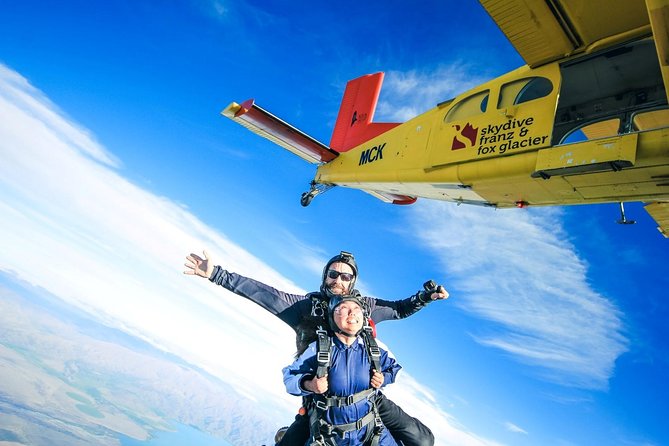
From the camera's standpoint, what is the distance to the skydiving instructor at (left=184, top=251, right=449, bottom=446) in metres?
3.14

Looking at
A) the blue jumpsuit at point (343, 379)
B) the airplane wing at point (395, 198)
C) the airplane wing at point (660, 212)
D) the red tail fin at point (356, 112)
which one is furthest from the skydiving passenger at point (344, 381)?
the red tail fin at point (356, 112)

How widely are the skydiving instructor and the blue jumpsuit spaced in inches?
8.5

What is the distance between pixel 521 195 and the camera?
627cm

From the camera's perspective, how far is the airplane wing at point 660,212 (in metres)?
7.03

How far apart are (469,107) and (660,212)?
4.27 m

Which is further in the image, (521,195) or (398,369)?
(521,195)

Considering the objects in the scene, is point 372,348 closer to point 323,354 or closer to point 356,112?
point 323,354

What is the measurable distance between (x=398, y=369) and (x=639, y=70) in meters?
5.93

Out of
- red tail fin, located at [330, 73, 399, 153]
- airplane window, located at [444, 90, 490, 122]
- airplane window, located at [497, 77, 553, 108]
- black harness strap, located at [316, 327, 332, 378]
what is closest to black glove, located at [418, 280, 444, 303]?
black harness strap, located at [316, 327, 332, 378]

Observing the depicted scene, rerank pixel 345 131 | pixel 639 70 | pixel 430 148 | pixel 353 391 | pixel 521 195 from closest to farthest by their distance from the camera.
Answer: pixel 353 391 < pixel 639 70 < pixel 521 195 < pixel 430 148 < pixel 345 131

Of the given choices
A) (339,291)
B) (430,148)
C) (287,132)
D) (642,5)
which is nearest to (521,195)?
(430,148)

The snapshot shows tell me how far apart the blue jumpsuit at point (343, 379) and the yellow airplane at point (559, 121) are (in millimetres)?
3876

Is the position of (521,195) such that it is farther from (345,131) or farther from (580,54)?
(345,131)

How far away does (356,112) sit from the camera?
12.1 metres
